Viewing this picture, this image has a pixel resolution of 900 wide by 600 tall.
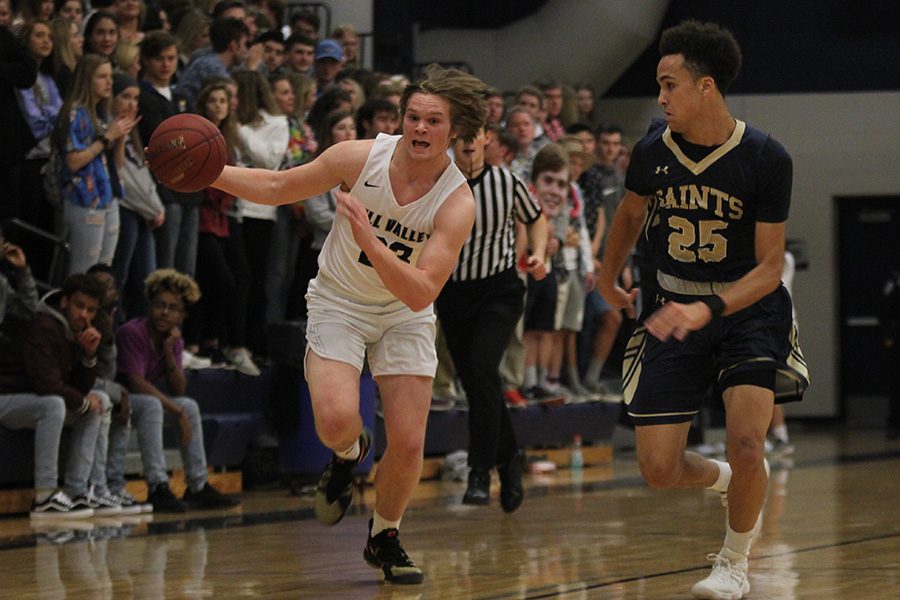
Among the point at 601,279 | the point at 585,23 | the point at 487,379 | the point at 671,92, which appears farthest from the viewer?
the point at 585,23

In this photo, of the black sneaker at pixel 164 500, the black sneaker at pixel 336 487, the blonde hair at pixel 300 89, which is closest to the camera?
the black sneaker at pixel 336 487

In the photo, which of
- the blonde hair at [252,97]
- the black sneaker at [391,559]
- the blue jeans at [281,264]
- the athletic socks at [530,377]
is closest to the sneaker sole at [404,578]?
the black sneaker at [391,559]

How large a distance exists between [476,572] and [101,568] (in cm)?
144

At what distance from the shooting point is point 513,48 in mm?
17672

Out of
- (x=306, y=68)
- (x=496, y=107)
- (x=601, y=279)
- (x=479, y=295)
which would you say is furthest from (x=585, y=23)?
(x=601, y=279)

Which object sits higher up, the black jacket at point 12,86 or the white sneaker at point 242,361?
the black jacket at point 12,86

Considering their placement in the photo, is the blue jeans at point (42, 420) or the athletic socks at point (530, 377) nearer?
the blue jeans at point (42, 420)

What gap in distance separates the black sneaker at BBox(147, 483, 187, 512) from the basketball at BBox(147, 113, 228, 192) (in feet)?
11.3

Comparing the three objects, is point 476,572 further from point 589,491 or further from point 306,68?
point 306,68

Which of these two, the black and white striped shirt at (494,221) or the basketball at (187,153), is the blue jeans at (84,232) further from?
the basketball at (187,153)

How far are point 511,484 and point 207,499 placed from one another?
5.81 ft

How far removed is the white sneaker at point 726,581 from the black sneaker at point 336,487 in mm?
1379

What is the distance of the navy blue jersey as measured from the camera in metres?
5.25

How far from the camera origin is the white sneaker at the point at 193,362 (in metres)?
9.39
